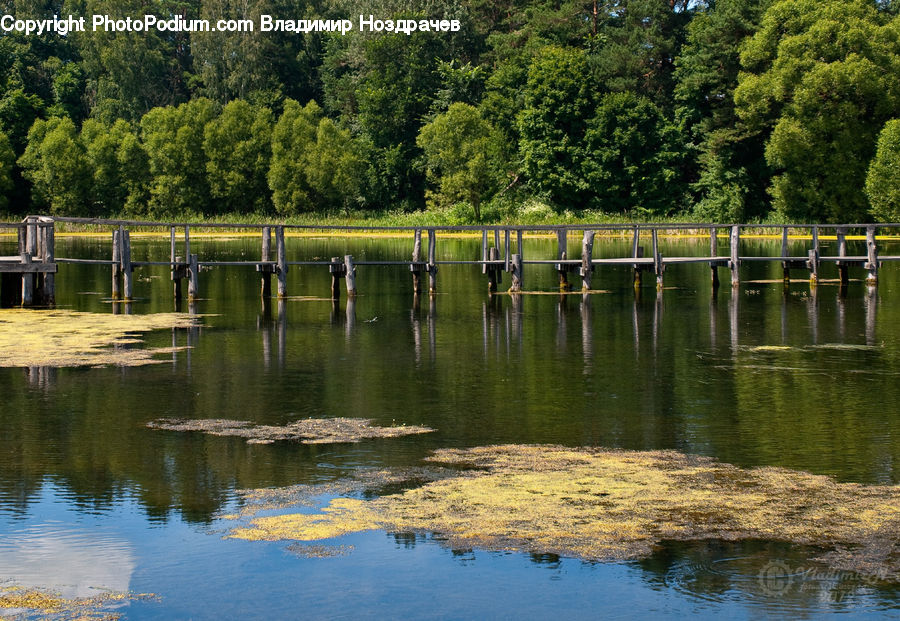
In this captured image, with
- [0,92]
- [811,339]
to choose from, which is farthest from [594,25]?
[811,339]

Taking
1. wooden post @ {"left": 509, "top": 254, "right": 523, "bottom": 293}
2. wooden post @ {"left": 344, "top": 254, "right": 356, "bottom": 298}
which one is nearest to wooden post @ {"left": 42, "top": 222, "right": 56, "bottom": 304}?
wooden post @ {"left": 344, "top": 254, "right": 356, "bottom": 298}

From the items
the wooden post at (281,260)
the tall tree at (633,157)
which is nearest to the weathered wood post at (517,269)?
the wooden post at (281,260)

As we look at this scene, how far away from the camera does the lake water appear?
32.0 feet

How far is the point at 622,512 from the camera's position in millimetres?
11695

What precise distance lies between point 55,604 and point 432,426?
7.35m

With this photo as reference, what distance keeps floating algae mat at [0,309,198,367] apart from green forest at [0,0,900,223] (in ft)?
169

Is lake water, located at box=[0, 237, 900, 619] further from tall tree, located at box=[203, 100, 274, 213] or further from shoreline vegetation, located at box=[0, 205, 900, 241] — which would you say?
tall tree, located at box=[203, 100, 274, 213]

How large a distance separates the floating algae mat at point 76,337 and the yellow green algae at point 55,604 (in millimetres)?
12803

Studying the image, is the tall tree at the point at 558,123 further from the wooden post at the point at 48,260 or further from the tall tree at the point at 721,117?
the wooden post at the point at 48,260

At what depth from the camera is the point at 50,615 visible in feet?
30.0

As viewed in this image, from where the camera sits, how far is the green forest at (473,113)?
74938mm

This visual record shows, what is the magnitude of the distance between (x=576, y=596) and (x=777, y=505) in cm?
312

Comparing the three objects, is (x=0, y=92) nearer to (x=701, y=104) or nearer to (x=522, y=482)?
(x=701, y=104)

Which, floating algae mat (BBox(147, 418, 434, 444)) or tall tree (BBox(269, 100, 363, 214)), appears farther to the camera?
tall tree (BBox(269, 100, 363, 214))
